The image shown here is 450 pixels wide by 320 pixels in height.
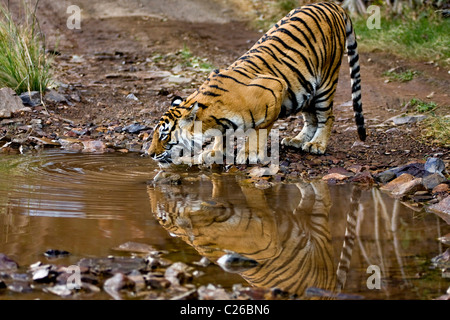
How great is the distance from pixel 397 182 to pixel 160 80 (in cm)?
503

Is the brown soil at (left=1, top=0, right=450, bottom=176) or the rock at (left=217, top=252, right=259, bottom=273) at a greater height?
the brown soil at (left=1, top=0, right=450, bottom=176)

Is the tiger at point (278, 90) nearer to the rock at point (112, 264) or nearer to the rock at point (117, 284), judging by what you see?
the rock at point (112, 264)

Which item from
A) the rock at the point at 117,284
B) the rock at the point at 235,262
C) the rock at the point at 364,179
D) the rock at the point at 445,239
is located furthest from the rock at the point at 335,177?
the rock at the point at 117,284

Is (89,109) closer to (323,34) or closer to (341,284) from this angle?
(323,34)

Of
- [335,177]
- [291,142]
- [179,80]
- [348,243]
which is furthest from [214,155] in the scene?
[179,80]

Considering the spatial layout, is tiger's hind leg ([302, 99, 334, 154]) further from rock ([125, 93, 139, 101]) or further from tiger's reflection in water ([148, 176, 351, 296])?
rock ([125, 93, 139, 101])

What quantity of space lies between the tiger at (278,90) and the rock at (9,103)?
2.22 metres

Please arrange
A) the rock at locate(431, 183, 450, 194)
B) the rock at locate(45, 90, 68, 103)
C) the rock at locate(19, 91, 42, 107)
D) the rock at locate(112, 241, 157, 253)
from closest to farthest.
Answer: the rock at locate(112, 241, 157, 253) → the rock at locate(431, 183, 450, 194) → the rock at locate(19, 91, 42, 107) → the rock at locate(45, 90, 68, 103)

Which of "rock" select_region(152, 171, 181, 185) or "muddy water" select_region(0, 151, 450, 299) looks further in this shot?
"rock" select_region(152, 171, 181, 185)

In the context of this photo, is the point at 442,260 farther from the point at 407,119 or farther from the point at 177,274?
the point at 407,119

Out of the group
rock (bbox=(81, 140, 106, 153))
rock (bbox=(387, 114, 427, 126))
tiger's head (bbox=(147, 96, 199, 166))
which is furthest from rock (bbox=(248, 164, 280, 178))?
rock (bbox=(387, 114, 427, 126))

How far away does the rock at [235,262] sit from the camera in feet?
11.4

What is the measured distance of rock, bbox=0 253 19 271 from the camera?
3328 mm

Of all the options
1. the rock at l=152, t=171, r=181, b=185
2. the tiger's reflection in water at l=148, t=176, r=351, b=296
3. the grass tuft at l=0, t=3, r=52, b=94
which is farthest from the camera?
the grass tuft at l=0, t=3, r=52, b=94
